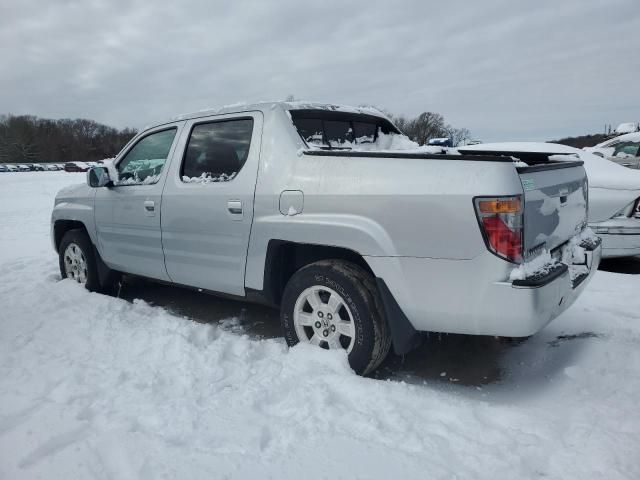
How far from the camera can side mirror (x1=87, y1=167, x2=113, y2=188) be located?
14.4 ft

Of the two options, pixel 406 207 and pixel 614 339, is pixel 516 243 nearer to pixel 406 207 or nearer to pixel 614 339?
pixel 406 207

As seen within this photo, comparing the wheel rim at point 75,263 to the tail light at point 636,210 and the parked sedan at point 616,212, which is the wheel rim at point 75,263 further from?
the tail light at point 636,210

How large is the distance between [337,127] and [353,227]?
124 cm

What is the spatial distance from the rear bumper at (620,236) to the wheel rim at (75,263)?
5537 millimetres

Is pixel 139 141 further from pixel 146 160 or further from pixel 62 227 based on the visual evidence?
pixel 62 227

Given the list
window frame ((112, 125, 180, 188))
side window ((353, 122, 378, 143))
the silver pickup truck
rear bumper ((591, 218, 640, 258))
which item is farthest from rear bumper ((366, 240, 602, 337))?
rear bumper ((591, 218, 640, 258))

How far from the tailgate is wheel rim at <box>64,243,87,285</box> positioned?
14.0 ft

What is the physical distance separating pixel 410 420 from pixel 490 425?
0.42m

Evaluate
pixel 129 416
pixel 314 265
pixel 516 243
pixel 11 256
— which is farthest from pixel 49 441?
pixel 11 256

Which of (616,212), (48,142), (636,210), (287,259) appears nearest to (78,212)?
(287,259)

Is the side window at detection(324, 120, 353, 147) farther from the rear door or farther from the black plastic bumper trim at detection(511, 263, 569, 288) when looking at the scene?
the black plastic bumper trim at detection(511, 263, 569, 288)

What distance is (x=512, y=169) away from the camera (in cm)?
245

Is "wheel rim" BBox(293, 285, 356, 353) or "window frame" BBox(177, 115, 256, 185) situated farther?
"window frame" BBox(177, 115, 256, 185)

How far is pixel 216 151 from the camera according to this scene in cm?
369
